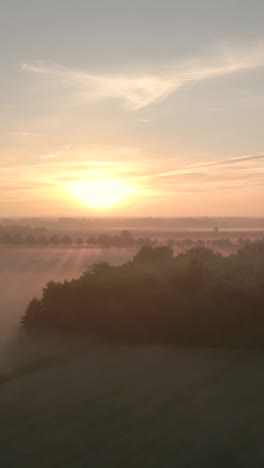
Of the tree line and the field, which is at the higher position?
the tree line

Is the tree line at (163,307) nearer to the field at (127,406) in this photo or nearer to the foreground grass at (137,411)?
the field at (127,406)

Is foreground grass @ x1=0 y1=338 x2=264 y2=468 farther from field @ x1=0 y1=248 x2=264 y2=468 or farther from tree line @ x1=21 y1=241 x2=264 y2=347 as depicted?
tree line @ x1=21 y1=241 x2=264 y2=347

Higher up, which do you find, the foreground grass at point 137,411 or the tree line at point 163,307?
the tree line at point 163,307

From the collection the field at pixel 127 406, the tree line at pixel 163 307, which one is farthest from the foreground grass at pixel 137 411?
the tree line at pixel 163 307

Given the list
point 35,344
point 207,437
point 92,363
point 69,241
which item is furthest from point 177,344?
point 69,241

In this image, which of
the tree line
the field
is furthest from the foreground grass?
the tree line
